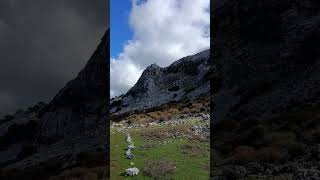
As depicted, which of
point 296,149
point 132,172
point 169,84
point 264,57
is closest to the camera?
point 132,172

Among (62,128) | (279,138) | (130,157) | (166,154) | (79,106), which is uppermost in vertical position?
(79,106)

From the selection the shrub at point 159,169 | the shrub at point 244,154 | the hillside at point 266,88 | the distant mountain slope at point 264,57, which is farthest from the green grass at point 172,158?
the distant mountain slope at point 264,57

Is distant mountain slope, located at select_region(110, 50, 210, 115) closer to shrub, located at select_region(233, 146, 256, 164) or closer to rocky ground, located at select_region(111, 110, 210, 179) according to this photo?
rocky ground, located at select_region(111, 110, 210, 179)

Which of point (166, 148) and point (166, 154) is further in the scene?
point (166, 148)

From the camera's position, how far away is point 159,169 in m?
31.3

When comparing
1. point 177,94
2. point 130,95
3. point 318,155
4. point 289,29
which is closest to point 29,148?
point 318,155

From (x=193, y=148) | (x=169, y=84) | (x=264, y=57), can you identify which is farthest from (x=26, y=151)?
(x=169, y=84)

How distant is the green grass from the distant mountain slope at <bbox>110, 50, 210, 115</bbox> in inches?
2835

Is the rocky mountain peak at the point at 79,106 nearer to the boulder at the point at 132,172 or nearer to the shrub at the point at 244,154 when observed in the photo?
the shrub at the point at 244,154

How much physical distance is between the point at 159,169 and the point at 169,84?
112806mm

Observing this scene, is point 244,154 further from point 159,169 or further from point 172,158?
point 159,169

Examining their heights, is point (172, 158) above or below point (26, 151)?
above

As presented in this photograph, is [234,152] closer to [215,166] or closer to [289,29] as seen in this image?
[215,166]

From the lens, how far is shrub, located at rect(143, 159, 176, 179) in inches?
1196
